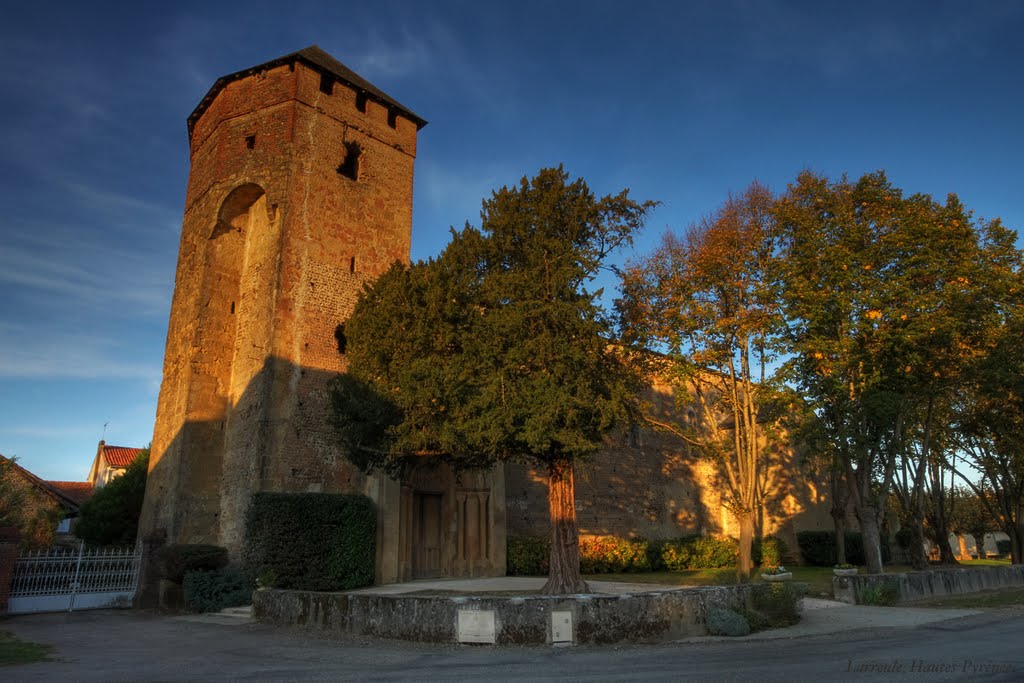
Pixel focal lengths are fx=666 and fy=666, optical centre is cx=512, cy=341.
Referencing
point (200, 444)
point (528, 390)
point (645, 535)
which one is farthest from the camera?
point (645, 535)

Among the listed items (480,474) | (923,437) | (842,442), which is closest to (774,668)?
(842,442)

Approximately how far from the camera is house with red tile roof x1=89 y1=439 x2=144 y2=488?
44112 millimetres

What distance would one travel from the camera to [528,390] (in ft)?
41.4

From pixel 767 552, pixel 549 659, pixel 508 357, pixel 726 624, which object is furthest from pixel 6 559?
pixel 767 552

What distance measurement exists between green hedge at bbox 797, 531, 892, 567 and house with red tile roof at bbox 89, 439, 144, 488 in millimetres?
39543

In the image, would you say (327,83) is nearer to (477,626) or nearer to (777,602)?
(477,626)

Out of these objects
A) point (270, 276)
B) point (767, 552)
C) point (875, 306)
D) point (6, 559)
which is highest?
point (270, 276)

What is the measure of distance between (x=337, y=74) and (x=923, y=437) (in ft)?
69.9

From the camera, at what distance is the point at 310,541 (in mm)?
15820

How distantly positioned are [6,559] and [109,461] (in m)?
34.1

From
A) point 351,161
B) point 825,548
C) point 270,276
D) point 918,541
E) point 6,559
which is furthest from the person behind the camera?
point 825,548

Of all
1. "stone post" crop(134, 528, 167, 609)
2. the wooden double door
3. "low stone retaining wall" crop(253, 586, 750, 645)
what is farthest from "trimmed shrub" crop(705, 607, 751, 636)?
"stone post" crop(134, 528, 167, 609)

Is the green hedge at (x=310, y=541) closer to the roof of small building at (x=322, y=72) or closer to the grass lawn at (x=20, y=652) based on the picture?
the grass lawn at (x=20, y=652)

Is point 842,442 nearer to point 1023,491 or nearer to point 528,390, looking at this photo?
point 528,390
